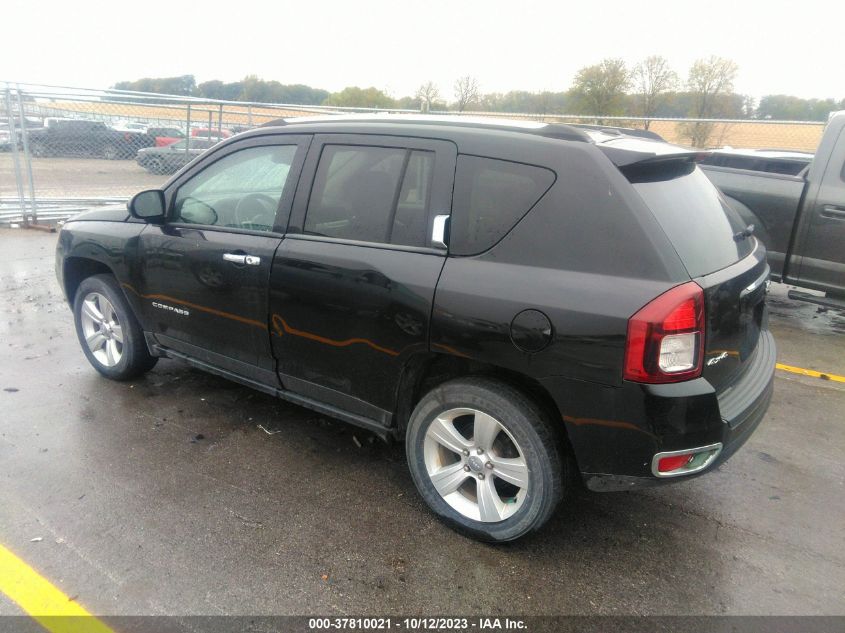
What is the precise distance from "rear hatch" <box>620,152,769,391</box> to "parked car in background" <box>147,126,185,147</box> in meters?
10.9

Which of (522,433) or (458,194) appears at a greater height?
(458,194)

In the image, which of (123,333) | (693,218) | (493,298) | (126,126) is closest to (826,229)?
(693,218)

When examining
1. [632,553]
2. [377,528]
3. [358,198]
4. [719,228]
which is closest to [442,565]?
[377,528]

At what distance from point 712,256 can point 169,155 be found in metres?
11.5

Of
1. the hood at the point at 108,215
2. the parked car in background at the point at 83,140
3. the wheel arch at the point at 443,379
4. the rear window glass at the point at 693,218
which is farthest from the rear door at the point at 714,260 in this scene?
the parked car in background at the point at 83,140

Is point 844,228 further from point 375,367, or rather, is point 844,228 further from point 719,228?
point 375,367

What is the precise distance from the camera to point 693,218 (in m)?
2.68

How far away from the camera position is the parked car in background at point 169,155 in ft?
38.4

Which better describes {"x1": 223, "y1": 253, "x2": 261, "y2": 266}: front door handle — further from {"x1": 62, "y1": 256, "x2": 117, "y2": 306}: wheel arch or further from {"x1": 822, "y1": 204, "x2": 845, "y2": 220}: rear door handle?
{"x1": 822, "y1": 204, "x2": 845, "y2": 220}: rear door handle

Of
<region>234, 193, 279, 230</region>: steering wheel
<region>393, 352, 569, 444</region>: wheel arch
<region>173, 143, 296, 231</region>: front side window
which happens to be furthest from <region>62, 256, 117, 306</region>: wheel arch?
<region>393, 352, 569, 444</region>: wheel arch

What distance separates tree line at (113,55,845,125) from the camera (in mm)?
17875

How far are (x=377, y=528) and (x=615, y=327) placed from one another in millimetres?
1462

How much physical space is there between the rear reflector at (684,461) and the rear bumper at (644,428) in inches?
0.7

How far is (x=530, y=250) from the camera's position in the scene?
2523 millimetres
